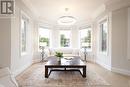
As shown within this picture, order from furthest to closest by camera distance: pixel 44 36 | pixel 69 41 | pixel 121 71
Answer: pixel 69 41 < pixel 44 36 < pixel 121 71

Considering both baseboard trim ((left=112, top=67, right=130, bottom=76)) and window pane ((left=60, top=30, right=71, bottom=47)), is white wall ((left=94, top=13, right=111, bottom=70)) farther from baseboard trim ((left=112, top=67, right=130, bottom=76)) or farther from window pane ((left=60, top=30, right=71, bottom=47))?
window pane ((left=60, top=30, right=71, bottom=47))

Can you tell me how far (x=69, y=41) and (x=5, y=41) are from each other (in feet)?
19.9

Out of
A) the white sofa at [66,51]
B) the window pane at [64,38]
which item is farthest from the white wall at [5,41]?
the window pane at [64,38]

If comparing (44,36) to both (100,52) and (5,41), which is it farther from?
(5,41)

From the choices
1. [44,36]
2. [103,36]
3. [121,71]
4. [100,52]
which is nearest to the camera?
[121,71]

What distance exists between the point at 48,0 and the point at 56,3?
1.65 ft

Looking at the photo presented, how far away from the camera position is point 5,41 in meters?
4.57

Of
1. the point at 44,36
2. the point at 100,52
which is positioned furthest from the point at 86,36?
the point at 44,36

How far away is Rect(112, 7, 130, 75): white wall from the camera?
562 centimetres

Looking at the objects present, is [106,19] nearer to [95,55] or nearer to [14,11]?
[95,55]

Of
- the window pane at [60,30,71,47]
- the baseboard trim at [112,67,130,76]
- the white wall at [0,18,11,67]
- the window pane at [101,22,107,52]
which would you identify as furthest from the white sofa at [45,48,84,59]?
the white wall at [0,18,11,67]

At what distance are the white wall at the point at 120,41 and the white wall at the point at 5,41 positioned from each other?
4176 mm

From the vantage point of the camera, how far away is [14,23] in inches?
194

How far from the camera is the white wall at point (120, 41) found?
5.62 m
